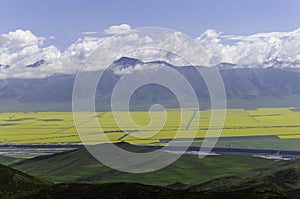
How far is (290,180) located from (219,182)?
2483 centimetres

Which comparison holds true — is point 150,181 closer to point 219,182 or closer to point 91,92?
point 219,182

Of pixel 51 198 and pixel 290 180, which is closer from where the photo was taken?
pixel 51 198

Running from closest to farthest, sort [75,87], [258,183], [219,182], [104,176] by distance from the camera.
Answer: [75,87]
[258,183]
[219,182]
[104,176]

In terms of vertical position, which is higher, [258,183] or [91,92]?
[91,92]

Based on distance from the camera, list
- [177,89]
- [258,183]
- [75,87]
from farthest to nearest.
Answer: [258,183], [177,89], [75,87]

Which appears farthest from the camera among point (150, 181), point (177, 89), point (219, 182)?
point (150, 181)

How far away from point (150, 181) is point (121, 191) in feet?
342

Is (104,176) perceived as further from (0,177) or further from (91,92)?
(91,92)

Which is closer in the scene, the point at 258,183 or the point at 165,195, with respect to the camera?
the point at 165,195

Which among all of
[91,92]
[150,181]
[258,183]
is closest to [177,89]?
[91,92]

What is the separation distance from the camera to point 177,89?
5712cm

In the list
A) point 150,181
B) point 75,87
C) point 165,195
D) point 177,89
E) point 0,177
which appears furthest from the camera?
point 150,181

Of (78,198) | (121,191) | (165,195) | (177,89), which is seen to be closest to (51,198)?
(78,198)

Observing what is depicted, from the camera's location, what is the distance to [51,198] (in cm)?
8419
